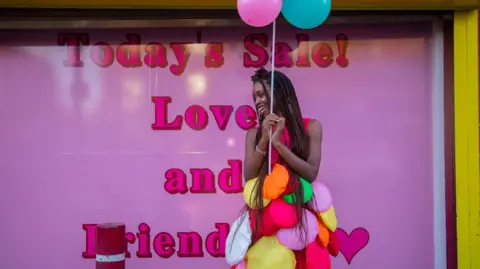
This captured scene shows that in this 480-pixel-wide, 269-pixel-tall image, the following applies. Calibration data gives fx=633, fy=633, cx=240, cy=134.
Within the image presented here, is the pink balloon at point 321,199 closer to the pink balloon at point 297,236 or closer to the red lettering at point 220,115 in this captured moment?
the pink balloon at point 297,236

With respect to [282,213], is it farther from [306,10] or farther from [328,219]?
[306,10]

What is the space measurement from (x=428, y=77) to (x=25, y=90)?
3.63 meters

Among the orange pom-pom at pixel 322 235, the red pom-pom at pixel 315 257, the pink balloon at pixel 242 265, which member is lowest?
the pink balloon at pixel 242 265

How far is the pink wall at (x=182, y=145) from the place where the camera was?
568 centimetres

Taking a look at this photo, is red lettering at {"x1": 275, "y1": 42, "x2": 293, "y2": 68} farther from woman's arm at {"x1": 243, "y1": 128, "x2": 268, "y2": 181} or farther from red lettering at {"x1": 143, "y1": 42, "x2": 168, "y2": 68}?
woman's arm at {"x1": 243, "y1": 128, "x2": 268, "y2": 181}

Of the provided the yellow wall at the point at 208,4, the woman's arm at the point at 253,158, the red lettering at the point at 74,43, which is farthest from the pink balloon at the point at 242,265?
the red lettering at the point at 74,43

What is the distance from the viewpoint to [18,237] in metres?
5.69

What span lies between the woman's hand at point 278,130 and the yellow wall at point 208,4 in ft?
5.98

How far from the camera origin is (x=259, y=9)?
381cm

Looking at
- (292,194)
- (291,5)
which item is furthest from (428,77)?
(292,194)

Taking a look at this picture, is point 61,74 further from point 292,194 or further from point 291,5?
point 292,194

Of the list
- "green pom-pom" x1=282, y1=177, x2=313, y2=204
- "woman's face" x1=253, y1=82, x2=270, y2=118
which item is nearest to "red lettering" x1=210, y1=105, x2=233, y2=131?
"woman's face" x1=253, y1=82, x2=270, y2=118

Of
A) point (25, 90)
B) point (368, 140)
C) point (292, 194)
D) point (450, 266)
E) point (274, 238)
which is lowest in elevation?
point (450, 266)

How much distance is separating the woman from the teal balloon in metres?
0.44
